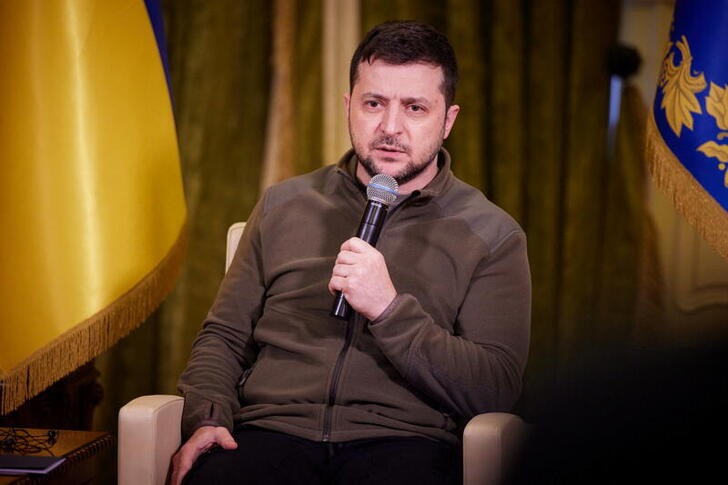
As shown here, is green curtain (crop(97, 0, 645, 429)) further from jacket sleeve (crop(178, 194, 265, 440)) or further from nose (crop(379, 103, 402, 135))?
jacket sleeve (crop(178, 194, 265, 440))

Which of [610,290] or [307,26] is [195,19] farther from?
[610,290]

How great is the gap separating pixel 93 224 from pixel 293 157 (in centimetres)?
86

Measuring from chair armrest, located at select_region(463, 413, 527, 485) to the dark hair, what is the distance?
2.59ft

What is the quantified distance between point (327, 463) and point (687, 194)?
1.20 meters

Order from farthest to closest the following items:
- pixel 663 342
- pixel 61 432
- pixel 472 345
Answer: pixel 61 432, pixel 472 345, pixel 663 342

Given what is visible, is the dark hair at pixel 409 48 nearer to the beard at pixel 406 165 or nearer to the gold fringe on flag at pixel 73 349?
the beard at pixel 406 165

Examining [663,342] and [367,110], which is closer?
[663,342]

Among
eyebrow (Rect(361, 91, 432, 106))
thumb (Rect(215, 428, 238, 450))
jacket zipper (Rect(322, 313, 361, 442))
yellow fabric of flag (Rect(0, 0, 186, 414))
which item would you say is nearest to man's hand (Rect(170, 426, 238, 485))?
thumb (Rect(215, 428, 238, 450))

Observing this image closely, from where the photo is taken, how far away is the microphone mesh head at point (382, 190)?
1.69 metres

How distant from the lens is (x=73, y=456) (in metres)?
1.73

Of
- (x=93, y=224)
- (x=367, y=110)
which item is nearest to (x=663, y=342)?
(x=367, y=110)

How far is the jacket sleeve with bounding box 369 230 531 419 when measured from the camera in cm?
171

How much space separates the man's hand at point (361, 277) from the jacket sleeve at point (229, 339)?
1.29ft

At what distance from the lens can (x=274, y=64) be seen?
2906 millimetres
